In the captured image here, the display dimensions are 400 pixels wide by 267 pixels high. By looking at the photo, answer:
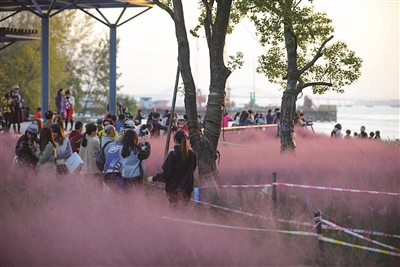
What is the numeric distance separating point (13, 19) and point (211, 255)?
5692 cm

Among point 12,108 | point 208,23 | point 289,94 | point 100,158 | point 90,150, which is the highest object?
point 208,23

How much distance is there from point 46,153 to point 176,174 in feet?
10.7

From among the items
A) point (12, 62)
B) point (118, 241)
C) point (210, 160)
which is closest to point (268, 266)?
point (118, 241)

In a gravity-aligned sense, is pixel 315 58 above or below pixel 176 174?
above

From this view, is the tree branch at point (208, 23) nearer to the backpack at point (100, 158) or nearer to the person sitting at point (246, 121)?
the backpack at point (100, 158)

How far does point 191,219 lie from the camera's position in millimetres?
10734

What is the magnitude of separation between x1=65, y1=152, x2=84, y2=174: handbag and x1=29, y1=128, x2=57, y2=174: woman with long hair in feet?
1.00

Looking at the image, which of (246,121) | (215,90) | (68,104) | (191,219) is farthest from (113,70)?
(191,219)

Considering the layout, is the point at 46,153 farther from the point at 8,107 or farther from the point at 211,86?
the point at 8,107

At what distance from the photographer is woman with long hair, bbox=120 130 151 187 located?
13.0 m

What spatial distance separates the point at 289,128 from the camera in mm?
24359

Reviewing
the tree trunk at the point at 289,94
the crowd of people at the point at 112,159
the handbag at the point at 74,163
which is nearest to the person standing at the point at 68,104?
the tree trunk at the point at 289,94

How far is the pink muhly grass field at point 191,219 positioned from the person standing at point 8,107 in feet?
32.9

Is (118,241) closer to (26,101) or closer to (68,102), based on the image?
(68,102)
